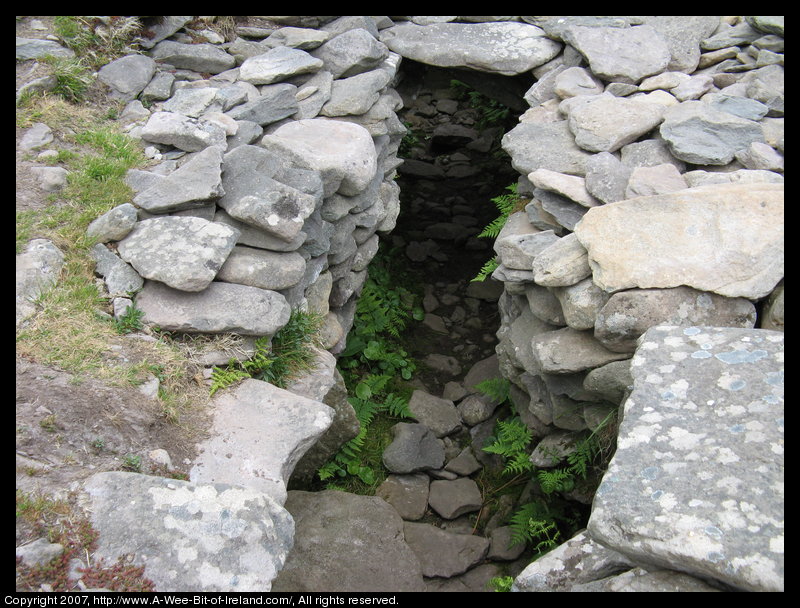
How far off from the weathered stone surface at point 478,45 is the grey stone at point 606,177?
247 centimetres

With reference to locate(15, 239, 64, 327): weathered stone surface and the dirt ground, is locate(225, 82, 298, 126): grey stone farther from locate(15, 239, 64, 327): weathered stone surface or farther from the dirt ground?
the dirt ground

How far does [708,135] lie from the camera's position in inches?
265

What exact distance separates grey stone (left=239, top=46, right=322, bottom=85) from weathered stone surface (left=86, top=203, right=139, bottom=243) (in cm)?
290

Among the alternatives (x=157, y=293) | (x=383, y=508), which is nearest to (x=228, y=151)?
(x=157, y=293)

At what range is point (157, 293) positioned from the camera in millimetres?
5430

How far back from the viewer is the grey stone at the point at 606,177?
6.48 m

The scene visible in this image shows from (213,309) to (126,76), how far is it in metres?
3.60

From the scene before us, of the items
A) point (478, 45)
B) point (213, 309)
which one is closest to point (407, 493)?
point (213, 309)

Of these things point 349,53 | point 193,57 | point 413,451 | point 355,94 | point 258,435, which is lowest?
point 413,451

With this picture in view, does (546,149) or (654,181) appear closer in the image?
Result: (654,181)

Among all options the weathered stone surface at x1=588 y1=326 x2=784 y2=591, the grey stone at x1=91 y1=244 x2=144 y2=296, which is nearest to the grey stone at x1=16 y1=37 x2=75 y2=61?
the grey stone at x1=91 y1=244 x2=144 y2=296

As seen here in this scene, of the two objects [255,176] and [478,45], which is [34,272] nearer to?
[255,176]

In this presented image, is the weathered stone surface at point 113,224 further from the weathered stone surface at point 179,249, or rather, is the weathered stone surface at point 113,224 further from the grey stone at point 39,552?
the grey stone at point 39,552
